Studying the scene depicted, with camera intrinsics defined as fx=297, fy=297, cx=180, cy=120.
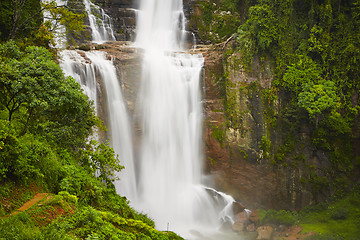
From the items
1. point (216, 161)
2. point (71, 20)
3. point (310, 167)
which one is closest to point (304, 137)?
point (310, 167)

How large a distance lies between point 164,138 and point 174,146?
0.89 m

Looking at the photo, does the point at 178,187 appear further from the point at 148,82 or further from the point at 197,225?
the point at 148,82

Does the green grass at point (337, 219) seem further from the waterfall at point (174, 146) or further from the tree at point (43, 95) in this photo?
the tree at point (43, 95)

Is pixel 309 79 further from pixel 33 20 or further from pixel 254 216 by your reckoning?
pixel 33 20

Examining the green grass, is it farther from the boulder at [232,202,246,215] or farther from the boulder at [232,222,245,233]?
the boulder at [232,202,246,215]

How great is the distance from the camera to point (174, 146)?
Answer: 19.9m

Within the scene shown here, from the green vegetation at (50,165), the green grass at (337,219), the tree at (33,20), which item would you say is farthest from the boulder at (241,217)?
the tree at (33,20)

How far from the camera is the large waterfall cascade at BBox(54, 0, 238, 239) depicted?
17.4m

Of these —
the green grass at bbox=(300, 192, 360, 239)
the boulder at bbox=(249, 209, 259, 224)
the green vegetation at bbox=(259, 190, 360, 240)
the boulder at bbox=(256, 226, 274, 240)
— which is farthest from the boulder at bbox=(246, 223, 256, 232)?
the green grass at bbox=(300, 192, 360, 239)

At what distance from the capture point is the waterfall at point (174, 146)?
18172 millimetres

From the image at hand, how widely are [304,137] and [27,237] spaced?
61.1 ft

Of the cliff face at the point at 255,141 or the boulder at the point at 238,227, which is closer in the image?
the boulder at the point at 238,227

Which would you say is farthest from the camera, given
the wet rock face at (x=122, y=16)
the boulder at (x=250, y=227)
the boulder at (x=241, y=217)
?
the wet rock face at (x=122, y=16)

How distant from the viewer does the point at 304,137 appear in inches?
784
